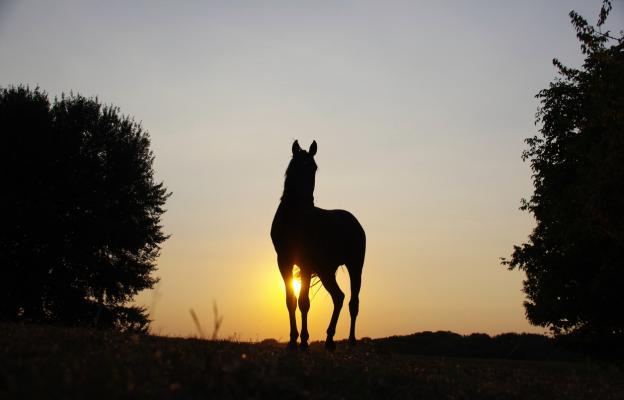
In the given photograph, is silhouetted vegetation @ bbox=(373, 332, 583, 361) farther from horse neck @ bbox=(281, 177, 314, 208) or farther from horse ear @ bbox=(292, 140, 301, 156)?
horse ear @ bbox=(292, 140, 301, 156)

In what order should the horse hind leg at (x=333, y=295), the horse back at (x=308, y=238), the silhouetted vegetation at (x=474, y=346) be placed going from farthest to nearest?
the silhouetted vegetation at (x=474, y=346) < the horse hind leg at (x=333, y=295) < the horse back at (x=308, y=238)

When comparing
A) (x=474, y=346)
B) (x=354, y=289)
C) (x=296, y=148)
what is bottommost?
(x=474, y=346)

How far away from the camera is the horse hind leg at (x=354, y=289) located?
17141mm

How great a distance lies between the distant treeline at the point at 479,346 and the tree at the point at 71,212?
16.4 m

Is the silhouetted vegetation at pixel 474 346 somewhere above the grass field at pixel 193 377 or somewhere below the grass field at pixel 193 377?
above

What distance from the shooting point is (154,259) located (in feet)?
134

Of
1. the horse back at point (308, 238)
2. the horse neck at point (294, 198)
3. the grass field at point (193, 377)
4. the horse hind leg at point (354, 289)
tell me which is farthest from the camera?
the horse hind leg at point (354, 289)

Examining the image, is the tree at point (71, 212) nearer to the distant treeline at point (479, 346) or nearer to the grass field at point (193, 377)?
the distant treeline at point (479, 346)

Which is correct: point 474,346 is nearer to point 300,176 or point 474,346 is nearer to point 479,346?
point 479,346

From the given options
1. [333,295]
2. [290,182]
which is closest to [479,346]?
[333,295]

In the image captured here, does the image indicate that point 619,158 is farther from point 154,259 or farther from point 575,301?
point 154,259

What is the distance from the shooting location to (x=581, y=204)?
86.2 feet

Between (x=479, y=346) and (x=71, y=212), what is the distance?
2392 cm

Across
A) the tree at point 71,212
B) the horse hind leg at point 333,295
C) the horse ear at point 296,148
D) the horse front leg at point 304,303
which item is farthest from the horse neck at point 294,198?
the tree at point 71,212
